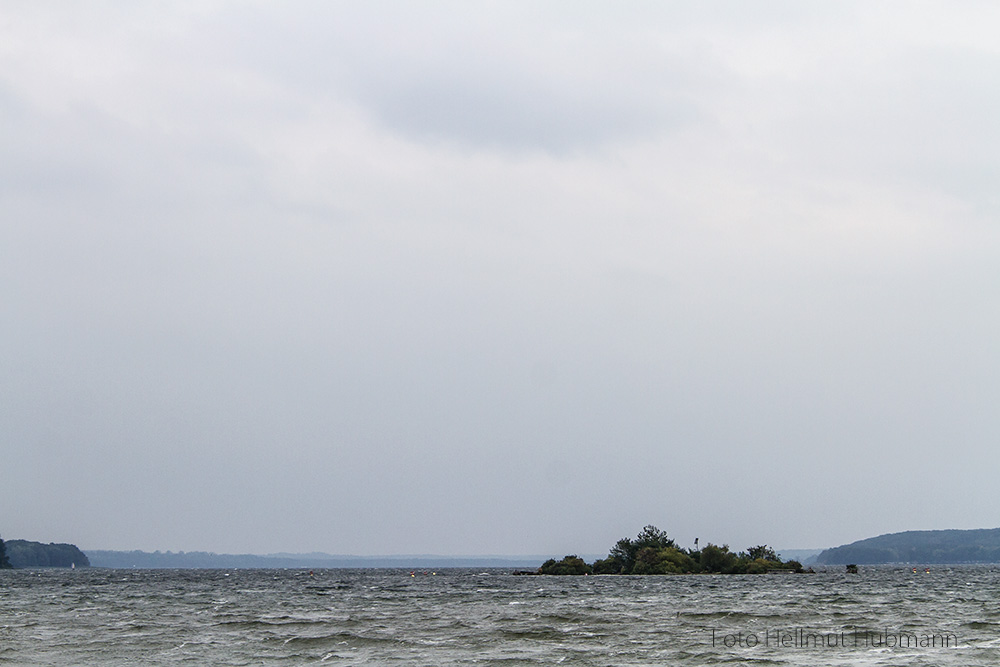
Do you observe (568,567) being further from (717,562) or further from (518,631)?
(518,631)

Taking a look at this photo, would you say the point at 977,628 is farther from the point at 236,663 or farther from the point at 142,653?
the point at 142,653

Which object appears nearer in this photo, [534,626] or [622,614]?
[534,626]

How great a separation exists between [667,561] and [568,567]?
21.3 m

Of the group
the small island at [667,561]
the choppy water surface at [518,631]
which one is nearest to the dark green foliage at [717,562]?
the small island at [667,561]

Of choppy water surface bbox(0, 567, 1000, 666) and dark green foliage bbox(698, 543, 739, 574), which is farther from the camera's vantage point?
dark green foliage bbox(698, 543, 739, 574)

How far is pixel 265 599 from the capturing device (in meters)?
92.6

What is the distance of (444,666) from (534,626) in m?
18.4

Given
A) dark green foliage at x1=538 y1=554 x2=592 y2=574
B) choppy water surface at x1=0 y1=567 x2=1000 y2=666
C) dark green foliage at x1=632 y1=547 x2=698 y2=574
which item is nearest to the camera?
choppy water surface at x1=0 y1=567 x2=1000 y2=666

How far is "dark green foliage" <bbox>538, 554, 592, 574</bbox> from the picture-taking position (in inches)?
7018

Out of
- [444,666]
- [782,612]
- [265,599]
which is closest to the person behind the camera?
[444,666]

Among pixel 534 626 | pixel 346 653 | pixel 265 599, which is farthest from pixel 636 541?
pixel 346 653

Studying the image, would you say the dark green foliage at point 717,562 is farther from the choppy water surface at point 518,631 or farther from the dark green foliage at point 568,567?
the choppy water surface at point 518,631

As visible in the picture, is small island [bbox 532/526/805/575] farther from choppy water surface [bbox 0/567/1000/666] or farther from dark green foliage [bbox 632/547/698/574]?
choppy water surface [bbox 0/567/1000/666]

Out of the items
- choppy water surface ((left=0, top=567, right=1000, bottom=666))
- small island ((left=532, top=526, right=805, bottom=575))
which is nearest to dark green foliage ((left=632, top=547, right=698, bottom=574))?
small island ((left=532, top=526, right=805, bottom=575))
